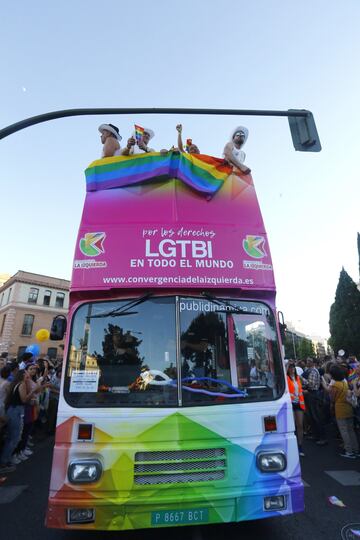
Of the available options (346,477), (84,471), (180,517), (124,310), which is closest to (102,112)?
(124,310)

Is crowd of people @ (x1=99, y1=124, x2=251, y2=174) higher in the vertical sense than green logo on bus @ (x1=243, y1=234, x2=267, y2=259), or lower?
higher

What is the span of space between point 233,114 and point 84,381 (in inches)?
207

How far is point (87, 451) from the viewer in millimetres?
3178

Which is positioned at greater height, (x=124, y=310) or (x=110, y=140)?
(x=110, y=140)

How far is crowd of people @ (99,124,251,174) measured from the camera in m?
4.95

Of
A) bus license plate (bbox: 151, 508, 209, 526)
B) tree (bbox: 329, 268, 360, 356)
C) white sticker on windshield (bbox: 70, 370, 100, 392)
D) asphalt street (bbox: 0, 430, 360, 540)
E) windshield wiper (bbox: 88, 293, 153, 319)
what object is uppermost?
tree (bbox: 329, 268, 360, 356)

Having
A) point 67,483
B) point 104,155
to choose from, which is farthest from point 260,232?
point 67,483

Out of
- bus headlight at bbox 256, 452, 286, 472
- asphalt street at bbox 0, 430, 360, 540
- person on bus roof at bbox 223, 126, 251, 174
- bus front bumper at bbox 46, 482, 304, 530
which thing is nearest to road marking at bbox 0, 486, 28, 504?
asphalt street at bbox 0, 430, 360, 540

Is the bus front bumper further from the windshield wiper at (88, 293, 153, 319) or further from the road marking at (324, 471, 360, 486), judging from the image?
the road marking at (324, 471, 360, 486)

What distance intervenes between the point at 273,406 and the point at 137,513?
5.38 feet

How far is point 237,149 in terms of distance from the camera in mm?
5336

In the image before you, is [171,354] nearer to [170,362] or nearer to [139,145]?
[170,362]

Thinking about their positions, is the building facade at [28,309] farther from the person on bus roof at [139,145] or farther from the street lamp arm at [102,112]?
the person on bus roof at [139,145]

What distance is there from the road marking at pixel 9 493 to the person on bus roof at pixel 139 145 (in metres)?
5.44
